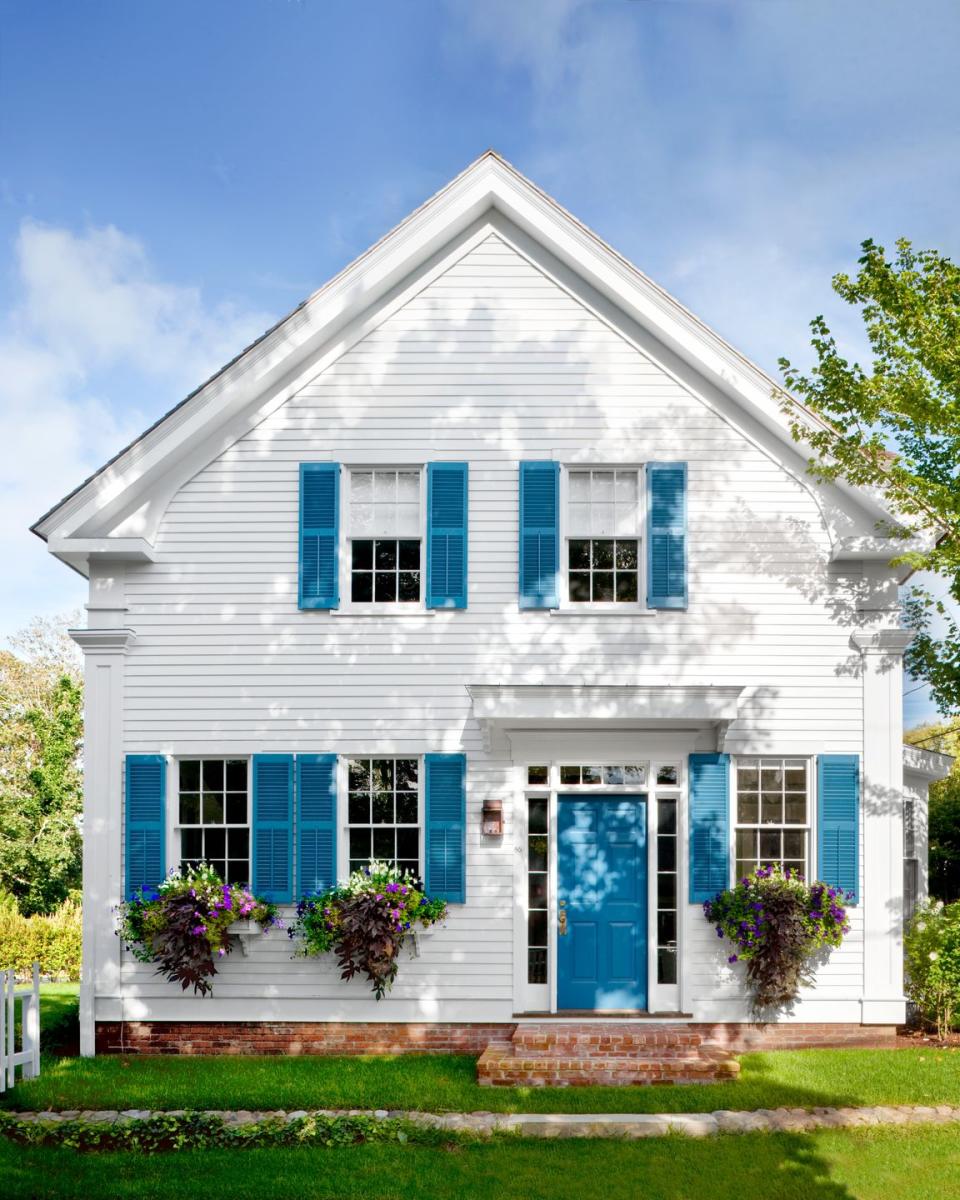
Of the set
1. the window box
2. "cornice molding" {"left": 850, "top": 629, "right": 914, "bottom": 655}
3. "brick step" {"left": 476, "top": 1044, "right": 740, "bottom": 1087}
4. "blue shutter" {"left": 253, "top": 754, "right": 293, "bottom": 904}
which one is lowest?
"brick step" {"left": 476, "top": 1044, "right": 740, "bottom": 1087}

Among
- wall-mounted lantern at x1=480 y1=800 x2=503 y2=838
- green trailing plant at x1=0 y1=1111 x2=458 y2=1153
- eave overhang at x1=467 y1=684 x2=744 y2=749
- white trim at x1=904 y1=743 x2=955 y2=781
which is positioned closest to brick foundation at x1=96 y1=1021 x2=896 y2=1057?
wall-mounted lantern at x1=480 y1=800 x2=503 y2=838

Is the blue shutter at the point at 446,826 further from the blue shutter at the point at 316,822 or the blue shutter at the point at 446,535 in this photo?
the blue shutter at the point at 446,535

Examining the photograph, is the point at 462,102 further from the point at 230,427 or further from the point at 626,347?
the point at 230,427

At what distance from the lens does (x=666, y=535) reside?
11141 mm

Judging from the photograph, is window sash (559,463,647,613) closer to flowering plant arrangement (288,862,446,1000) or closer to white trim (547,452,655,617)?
white trim (547,452,655,617)

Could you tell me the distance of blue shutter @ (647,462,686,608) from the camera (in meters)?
11.1

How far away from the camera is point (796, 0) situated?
11008mm

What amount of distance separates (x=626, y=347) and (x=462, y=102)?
440 cm

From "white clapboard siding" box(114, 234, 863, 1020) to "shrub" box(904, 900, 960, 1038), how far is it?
2.70ft

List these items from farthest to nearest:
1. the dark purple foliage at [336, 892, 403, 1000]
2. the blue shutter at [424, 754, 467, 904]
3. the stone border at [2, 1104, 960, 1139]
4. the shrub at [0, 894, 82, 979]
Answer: the shrub at [0, 894, 82, 979] → the blue shutter at [424, 754, 467, 904] → the dark purple foliage at [336, 892, 403, 1000] → the stone border at [2, 1104, 960, 1139]

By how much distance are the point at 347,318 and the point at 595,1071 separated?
24.7 ft

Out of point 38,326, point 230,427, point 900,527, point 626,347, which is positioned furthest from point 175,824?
point 38,326

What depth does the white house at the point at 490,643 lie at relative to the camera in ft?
35.6

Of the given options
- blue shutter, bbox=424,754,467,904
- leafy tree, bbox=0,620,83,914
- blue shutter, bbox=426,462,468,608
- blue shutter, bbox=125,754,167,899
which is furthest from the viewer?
leafy tree, bbox=0,620,83,914
